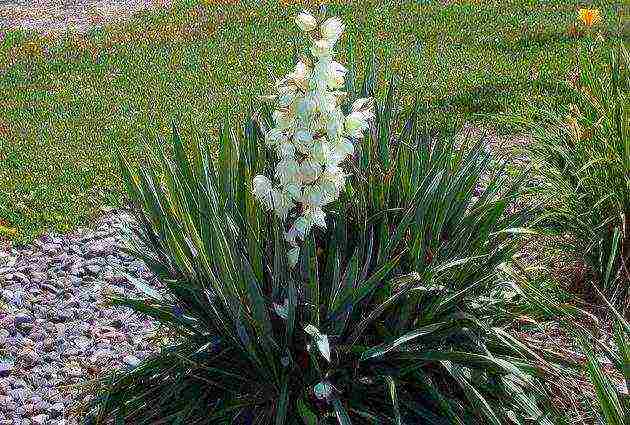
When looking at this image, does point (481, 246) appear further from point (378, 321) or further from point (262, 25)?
point (262, 25)

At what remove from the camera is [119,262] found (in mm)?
5930

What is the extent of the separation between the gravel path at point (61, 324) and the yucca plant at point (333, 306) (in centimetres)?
51

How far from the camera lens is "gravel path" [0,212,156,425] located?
4426 mm

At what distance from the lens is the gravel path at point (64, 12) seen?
13440 millimetres

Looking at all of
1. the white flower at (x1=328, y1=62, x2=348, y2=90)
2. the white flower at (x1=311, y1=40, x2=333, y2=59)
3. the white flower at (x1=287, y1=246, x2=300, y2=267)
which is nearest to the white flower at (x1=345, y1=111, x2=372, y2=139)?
the white flower at (x1=328, y1=62, x2=348, y2=90)

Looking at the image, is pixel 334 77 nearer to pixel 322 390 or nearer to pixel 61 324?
pixel 322 390

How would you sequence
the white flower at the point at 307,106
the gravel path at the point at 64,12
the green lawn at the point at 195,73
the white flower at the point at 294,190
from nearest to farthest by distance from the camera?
the white flower at the point at 307,106 < the white flower at the point at 294,190 < the green lawn at the point at 195,73 < the gravel path at the point at 64,12

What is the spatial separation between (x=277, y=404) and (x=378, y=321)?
45 centimetres

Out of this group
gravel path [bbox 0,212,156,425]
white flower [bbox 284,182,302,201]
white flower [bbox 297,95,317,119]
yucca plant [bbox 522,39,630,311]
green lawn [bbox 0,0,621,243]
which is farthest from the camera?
green lawn [bbox 0,0,621,243]

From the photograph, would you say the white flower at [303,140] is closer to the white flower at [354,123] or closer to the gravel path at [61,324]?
the white flower at [354,123]

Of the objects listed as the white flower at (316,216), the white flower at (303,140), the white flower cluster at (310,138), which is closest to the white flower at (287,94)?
the white flower cluster at (310,138)

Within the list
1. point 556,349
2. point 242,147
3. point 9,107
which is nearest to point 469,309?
point 556,349

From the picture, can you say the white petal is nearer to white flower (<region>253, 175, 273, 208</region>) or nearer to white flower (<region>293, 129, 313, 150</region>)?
white flower (<region>293, 129, 313, 150</region>)

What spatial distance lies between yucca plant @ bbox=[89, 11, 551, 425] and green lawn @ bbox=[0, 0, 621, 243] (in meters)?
2.85
